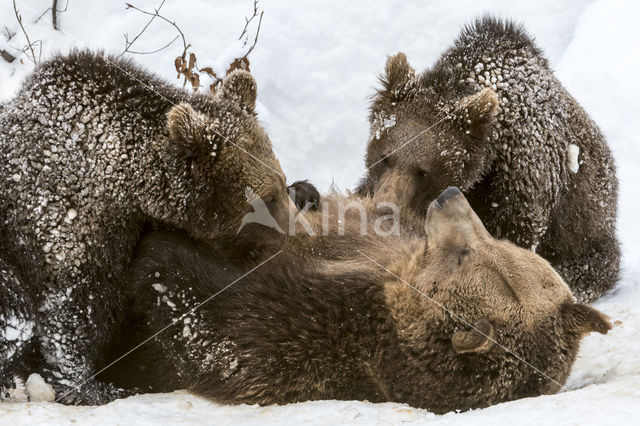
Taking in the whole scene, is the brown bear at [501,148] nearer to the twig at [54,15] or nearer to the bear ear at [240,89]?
the bear ear at [240,89]

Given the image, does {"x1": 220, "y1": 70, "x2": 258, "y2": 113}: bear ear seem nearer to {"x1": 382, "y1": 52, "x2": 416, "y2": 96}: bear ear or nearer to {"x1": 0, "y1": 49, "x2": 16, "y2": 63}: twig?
{"x1": 382, "y1": 52, "x2": 416, "y2": 96}: bear ear

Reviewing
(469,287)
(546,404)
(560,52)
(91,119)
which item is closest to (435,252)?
(469,287)

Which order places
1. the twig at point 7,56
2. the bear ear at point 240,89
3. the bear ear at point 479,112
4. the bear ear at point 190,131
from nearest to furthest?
the bear ear at point 190,131 → the bear ear at point 240,89 → the bear ear at point 479,112 → the twig at point 7,56

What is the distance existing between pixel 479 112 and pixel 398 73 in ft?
2.39

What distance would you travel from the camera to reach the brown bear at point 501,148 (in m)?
5.95

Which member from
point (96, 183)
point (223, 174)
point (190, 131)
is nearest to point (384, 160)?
point (223, 174)

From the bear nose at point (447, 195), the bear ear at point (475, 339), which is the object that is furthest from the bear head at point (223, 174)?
the bear ear at point (475, 339)

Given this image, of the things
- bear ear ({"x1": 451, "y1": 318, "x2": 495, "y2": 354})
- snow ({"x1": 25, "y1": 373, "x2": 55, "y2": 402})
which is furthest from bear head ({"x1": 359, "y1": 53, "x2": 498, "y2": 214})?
snow ({"x1": 25, "y1": 373, "x2": 55, "y2": 402})

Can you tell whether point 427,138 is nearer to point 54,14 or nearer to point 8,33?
point 54,14

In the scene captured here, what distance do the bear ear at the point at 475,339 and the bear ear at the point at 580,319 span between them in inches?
19.0

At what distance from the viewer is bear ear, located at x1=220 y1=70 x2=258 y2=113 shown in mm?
5570

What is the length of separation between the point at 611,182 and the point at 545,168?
990mm

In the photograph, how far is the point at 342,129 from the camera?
9.02 meters

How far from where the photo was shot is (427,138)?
5949 millimetres
